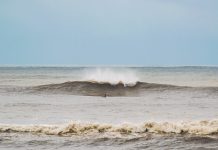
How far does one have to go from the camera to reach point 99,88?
89.6 ft

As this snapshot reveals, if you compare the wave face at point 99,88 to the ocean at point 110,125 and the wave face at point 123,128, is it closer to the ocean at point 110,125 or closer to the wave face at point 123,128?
the ocean at point 110,125

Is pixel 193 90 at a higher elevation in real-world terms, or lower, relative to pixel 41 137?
higher

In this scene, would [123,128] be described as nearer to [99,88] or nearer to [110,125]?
[110,125]

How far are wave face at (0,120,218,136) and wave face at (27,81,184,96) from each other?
1324cm

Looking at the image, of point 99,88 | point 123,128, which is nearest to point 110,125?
point 123,128

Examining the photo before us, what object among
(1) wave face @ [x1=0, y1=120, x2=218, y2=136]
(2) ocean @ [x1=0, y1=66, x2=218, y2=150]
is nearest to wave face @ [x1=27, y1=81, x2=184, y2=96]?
(2) ocean @ [x1=0, y1=66, x2=218, y2=150]

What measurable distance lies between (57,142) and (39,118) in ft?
12.8

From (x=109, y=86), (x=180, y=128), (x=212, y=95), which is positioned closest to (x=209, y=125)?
(x=180, y=128)

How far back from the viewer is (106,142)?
32.3ft

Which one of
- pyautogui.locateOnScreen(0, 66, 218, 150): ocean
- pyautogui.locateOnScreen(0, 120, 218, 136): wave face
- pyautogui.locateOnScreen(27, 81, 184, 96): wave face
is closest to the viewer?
pyautogui.locateOnScreen(0, 66, 218, 150): ocean

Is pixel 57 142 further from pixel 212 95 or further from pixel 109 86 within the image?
pixel 109 86

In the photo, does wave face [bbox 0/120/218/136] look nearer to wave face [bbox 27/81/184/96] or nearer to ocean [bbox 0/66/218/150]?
ocean [bbox 0/66/218/150]

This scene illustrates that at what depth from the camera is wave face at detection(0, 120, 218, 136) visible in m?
10.6

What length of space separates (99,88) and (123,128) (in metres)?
16.4
